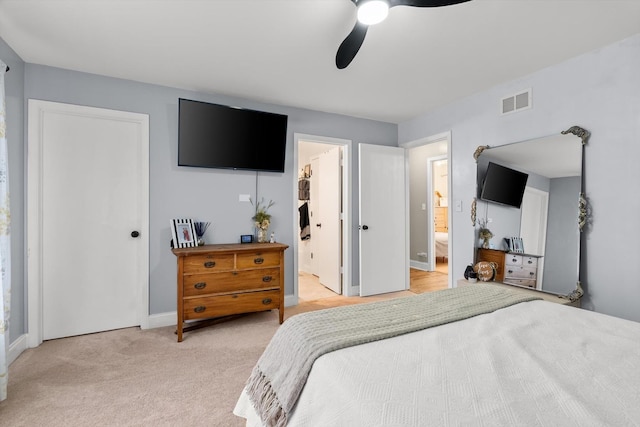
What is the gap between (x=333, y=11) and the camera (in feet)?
6.40

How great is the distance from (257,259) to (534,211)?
2677 millimetres

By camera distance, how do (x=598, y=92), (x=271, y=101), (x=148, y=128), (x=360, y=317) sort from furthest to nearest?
(x=271, y=101), (x=148, y=128), (x=598, y=92), (x=360, y=317)

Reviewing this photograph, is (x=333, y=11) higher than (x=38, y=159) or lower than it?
higher

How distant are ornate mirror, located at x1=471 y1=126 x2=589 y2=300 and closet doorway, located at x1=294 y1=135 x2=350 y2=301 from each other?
1687mm

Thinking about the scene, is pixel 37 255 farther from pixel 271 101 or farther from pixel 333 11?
pixel 333 11

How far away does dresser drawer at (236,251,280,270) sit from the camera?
9.85ft

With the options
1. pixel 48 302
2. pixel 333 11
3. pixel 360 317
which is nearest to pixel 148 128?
pixel 48 302

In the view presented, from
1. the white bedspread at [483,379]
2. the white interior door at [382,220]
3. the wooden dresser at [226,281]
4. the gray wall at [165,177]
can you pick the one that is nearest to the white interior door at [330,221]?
the white interior door at [382,220]

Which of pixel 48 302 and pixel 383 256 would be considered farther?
pixel 383 256

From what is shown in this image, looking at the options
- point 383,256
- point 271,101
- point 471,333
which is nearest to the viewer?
point 471,333

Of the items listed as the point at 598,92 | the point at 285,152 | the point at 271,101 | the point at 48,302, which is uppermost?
the point at 271,101

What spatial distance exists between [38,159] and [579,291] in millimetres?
4636

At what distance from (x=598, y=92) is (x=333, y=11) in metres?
2.17

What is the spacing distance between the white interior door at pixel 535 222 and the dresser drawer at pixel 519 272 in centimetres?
6
